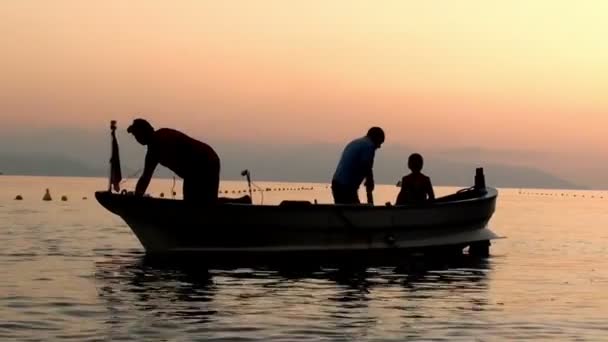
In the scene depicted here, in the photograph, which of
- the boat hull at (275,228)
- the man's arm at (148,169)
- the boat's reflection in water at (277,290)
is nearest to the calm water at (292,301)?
the boat's reflection in water at (277,290)

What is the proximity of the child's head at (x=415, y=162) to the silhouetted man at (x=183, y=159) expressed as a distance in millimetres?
4492

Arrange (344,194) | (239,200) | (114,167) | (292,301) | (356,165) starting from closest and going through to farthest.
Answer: (292,301)
(114,167)
(239,200)
(356,165)
(344,194)

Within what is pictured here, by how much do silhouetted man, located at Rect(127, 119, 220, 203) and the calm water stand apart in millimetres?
1471

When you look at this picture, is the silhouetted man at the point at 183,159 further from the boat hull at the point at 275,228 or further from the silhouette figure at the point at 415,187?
the silhouette figure at the point at 415,187

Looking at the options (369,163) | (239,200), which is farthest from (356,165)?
(239,200)

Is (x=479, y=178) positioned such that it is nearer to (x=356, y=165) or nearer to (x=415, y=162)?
(x=415, y=162)

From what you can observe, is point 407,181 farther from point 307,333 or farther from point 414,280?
point 307,333

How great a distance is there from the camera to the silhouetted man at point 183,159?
1825 cm

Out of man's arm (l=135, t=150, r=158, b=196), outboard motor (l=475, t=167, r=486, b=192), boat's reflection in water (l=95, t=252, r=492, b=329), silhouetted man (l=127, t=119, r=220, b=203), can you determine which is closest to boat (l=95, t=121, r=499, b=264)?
silhouetted man (l=127, t=119, r=220, b=203)

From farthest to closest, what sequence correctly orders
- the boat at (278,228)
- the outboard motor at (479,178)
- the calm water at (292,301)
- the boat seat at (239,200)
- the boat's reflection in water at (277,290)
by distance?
1. the outboard motor at (479,178)
2. the boat seat at (239,200)
3. the boat at (278,228)
4. the boat's reflection in water at (277,290)
5. the calm water at (292,301)

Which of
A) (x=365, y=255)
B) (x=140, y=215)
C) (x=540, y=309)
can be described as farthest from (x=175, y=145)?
(x=540, y=309)

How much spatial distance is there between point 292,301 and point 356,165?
713 centimetres

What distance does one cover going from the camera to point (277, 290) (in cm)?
1530

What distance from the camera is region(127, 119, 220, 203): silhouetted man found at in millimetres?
18250
